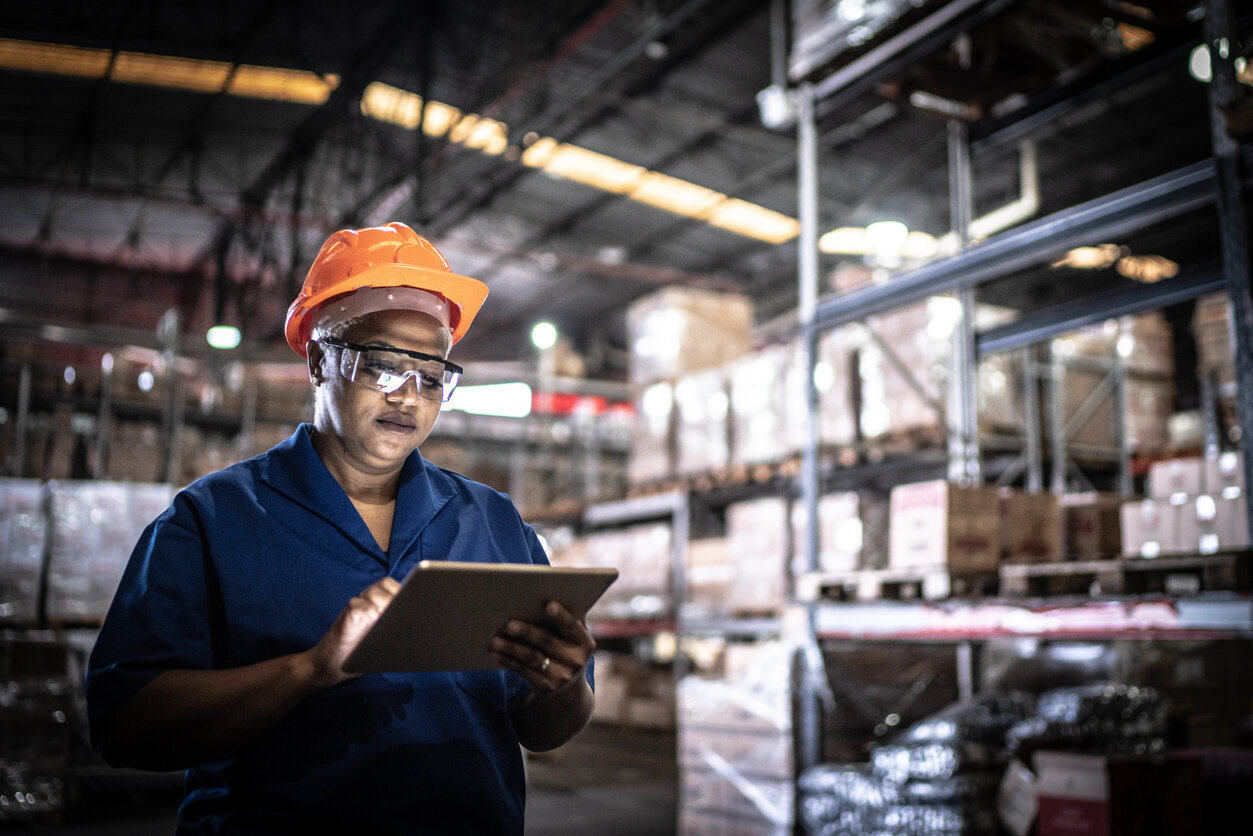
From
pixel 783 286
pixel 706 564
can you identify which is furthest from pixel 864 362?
pixel 783 286

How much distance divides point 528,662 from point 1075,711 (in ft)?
12.8

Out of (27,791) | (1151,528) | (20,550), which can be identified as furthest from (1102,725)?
(20,550)

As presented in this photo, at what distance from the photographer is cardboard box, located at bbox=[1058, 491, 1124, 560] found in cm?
550

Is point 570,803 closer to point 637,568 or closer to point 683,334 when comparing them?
point 637,568

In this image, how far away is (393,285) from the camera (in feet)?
6.09

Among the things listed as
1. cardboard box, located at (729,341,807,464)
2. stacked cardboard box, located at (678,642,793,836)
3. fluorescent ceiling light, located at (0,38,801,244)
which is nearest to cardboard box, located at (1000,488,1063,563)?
stacked cardboard box, located at (678,642,793,836)

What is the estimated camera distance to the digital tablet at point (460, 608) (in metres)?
1.39

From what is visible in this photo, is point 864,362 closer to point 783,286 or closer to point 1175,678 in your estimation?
point 1175,678

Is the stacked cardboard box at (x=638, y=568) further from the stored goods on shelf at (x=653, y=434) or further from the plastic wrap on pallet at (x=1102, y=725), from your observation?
the plastic wrap on pallet at (x=1102, y=725)

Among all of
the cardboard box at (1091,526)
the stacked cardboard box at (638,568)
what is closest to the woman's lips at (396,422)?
the cardboard box at (1091,526)

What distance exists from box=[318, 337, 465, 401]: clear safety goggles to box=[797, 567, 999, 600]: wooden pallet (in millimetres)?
3942

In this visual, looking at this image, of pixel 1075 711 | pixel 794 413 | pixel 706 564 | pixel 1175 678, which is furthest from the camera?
pixel 706 564

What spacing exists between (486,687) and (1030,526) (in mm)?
4451

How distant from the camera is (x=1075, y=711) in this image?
185 inches
